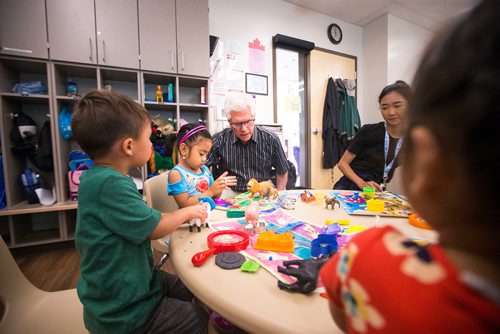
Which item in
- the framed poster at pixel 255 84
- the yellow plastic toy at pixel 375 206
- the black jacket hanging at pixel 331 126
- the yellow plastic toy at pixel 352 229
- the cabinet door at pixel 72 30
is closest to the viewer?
the yellow plastic toy at pixel 352 229

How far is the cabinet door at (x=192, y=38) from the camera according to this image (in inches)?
88.1

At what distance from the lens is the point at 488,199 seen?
0.19 metres

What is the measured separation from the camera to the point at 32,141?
6.62 feet

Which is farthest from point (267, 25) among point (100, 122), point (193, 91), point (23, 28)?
point (100, 122)

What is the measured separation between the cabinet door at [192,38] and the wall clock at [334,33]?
6.74ft

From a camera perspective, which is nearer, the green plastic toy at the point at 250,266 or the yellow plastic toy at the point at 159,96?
the green plastic toy at the point at 250,266

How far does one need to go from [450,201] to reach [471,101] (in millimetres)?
89

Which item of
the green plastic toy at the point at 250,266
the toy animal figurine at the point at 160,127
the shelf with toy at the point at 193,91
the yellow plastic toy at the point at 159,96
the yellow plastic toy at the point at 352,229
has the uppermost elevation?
the shelf with toy at the point at 193,91

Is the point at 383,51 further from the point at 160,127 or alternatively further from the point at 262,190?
the point at 262,190

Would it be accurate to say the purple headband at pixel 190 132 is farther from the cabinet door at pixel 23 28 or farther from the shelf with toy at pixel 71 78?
the cabinet door at pixel 23 28

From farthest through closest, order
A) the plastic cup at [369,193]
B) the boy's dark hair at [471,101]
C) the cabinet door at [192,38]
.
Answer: the cabinet door at [192,38] → the plastic cup at [369,193] → the boy's dark hair at [471,101]

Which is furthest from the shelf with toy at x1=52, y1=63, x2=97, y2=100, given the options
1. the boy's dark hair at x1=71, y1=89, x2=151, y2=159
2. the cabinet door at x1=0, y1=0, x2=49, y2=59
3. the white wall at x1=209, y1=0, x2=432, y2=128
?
the boy's dark hair at x1=71, y1=89, x2=151, y2=159

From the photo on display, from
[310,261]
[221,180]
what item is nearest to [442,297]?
[310,261]

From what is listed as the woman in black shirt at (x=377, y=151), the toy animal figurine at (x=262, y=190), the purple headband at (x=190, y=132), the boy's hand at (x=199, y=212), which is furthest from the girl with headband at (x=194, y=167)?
the woman in black shirt at (x=377, y=151)
